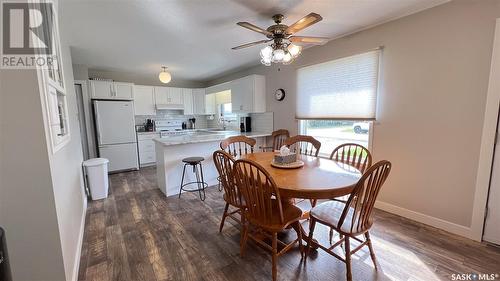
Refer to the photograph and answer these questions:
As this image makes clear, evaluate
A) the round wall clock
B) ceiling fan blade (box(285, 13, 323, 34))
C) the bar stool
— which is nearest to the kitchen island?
the bar stool

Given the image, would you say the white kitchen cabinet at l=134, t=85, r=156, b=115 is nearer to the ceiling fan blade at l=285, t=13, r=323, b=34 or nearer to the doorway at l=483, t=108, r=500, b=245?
the ceiling fan blade at l=285, t=13, r=323, b=34

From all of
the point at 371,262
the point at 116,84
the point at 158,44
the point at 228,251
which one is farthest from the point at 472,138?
the point at 116,84

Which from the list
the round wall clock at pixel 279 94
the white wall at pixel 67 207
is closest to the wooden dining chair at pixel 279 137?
the round wall clock at pixel 279 94

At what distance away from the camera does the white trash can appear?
3.15 meters

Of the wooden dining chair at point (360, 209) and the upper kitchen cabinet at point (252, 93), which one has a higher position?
the upper kitchen cabinet at point (252, 93)

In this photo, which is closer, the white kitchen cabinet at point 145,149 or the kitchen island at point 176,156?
the kitchen island at point 176,156

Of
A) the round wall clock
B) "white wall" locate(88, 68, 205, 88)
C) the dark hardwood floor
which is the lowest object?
the dark hardwood floor

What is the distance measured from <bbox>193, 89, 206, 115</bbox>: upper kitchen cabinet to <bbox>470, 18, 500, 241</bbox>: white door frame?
564 centimetres

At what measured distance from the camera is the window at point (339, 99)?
8.84 ft

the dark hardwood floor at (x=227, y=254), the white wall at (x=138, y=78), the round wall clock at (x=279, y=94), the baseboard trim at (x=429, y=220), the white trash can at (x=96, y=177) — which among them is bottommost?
the dark hardwood floor at (x=227, y=254)

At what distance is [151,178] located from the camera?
4270 mm

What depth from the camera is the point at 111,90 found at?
460cm

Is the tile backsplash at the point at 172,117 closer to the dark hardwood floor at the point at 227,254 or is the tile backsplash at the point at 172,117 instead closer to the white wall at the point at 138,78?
the white wall at the point at 138,78

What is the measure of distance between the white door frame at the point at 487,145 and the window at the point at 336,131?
104 centimetres
